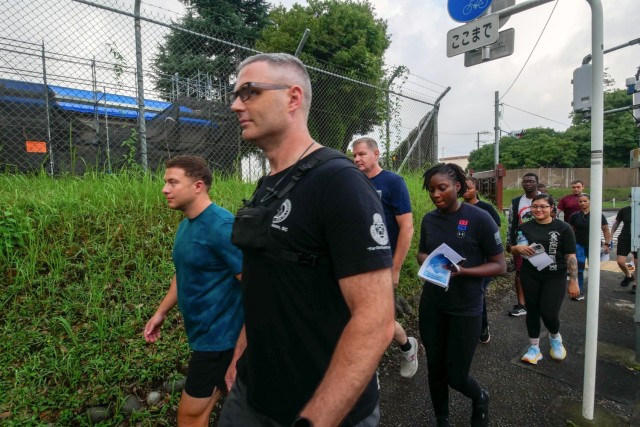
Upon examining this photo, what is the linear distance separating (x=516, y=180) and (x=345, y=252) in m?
58.8

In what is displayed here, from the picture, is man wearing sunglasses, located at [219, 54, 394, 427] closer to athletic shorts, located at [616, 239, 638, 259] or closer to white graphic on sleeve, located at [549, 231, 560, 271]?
white graphic on sleeve, located at [549, 231, 560, 271]

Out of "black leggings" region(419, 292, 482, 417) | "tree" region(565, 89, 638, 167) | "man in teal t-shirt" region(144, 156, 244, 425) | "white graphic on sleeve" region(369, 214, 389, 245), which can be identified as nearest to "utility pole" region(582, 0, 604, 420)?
"black leggings" region(419, 292, 482, 417)

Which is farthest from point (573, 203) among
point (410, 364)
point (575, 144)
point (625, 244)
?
point (575, 144)

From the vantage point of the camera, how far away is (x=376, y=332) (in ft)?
3.43

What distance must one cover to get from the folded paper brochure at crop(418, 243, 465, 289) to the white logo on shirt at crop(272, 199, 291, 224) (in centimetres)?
167

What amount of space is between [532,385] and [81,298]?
4208 mm

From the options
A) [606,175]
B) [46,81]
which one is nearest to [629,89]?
[46,81]

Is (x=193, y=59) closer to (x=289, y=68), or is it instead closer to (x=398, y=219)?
(x=398, y=219)

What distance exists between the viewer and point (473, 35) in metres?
3.54

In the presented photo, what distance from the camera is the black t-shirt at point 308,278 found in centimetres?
108

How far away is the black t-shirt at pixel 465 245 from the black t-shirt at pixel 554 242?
5.04 ft

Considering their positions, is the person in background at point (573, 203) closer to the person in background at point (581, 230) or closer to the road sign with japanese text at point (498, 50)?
the person in background at point (581, 230)

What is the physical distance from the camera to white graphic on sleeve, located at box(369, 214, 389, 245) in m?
1.08

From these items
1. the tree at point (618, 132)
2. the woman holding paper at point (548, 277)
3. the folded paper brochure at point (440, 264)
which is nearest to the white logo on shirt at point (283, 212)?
the folded paper brochure at point (440, 264)
